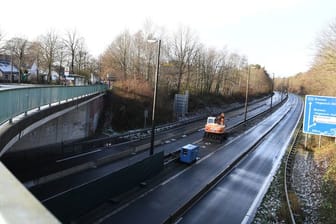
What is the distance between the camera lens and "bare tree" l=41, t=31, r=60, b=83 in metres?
66.8

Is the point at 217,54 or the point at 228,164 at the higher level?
the point at 217,54

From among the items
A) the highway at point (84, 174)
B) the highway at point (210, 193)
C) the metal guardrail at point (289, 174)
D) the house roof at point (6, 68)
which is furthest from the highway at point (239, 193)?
the house roof at point (6, 68)

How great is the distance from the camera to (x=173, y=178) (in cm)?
2038

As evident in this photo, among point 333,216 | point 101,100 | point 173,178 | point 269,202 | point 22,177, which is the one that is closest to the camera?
point 333,216

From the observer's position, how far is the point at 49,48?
68.6 m

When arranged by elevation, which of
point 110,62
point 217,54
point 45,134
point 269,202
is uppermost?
point 217,54

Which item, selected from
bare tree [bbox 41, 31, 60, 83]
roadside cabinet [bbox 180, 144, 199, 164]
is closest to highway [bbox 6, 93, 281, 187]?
roadside cabinet [bbox 180, 144, 199, 164]

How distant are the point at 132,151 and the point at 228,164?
25.9 feet

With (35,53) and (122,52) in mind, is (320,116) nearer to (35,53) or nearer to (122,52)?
(122,52)

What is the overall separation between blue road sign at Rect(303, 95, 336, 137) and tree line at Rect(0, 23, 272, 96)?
24.3m

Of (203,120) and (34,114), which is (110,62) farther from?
(34,114)

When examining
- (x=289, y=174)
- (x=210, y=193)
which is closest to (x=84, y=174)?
(x=210, y=193)

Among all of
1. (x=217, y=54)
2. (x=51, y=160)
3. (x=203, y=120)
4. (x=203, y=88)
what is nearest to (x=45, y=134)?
(x=51, y=160)

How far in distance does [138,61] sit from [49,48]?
2241 centimetres
